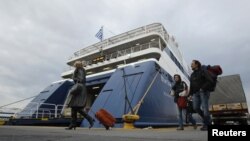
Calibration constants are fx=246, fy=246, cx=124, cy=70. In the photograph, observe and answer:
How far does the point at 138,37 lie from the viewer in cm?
1344

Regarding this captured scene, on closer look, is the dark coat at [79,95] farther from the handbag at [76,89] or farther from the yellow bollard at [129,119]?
the yellow bollard at [129,119]

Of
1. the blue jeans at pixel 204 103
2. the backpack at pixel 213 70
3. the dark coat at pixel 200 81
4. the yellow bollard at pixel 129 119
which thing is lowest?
the yellow bollard at pixel 129 119

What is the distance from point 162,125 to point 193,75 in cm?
415

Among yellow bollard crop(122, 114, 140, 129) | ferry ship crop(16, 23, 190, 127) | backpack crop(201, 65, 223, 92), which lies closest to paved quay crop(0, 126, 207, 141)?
backpack crop(201, 65, 223, 92)

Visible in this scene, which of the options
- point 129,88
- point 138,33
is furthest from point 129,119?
point 138,33

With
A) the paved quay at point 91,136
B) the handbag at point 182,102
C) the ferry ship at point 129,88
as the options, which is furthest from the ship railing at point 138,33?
the paved quay at point 91,136

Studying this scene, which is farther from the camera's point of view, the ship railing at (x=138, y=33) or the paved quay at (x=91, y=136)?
the ship railing at (x=138, y=33)

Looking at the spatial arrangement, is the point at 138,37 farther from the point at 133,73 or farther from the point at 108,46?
the point at 133,73

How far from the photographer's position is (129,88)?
862 centimetres

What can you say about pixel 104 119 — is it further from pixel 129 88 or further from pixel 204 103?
pixel 129 88

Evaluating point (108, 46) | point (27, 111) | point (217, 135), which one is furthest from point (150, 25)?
point (217, 135)

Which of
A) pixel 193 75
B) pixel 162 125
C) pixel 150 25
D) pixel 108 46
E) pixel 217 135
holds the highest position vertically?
pixel 150 25

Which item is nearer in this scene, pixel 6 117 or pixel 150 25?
pixel 6 117

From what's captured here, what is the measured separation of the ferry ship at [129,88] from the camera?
26.9 feet
